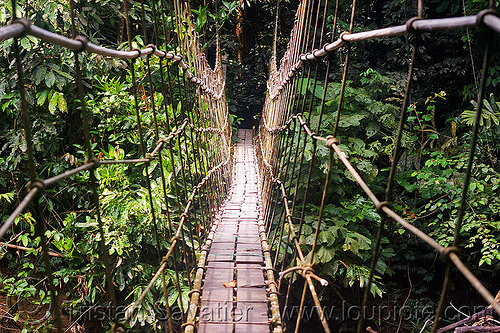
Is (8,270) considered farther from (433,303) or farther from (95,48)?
(433,303)

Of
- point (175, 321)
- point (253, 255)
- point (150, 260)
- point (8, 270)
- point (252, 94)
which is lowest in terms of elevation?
point (175, 321)

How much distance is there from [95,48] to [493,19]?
602 millimetres

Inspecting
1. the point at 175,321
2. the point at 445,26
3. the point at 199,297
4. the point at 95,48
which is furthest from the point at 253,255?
the point at 445,26

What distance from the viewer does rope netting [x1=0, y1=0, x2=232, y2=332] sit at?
49 centimetres

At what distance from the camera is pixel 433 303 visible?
9.88 feet

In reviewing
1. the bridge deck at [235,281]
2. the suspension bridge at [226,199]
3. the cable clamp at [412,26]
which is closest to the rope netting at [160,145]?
the suspension bridge at [226,199]

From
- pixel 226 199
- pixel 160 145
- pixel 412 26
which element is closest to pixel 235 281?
pixel 160 145

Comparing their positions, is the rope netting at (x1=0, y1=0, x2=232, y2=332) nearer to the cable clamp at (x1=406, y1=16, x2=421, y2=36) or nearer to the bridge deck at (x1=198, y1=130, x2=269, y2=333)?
the bridge deck at (x1=198, y1=130, x2=269, y2=333)

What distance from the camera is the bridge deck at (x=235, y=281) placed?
1.22 metres

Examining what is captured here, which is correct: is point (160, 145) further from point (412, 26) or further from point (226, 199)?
point (226, 199)

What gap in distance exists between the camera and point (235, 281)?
150 centimetres

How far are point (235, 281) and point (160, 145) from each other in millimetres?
749

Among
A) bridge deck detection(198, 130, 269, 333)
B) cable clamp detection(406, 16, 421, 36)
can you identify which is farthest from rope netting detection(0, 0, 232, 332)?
cable clamp detection(406, 16, 421, 36)

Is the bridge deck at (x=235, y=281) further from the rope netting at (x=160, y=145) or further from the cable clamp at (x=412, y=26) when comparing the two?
the cable clamp at (x=412, y=26)
